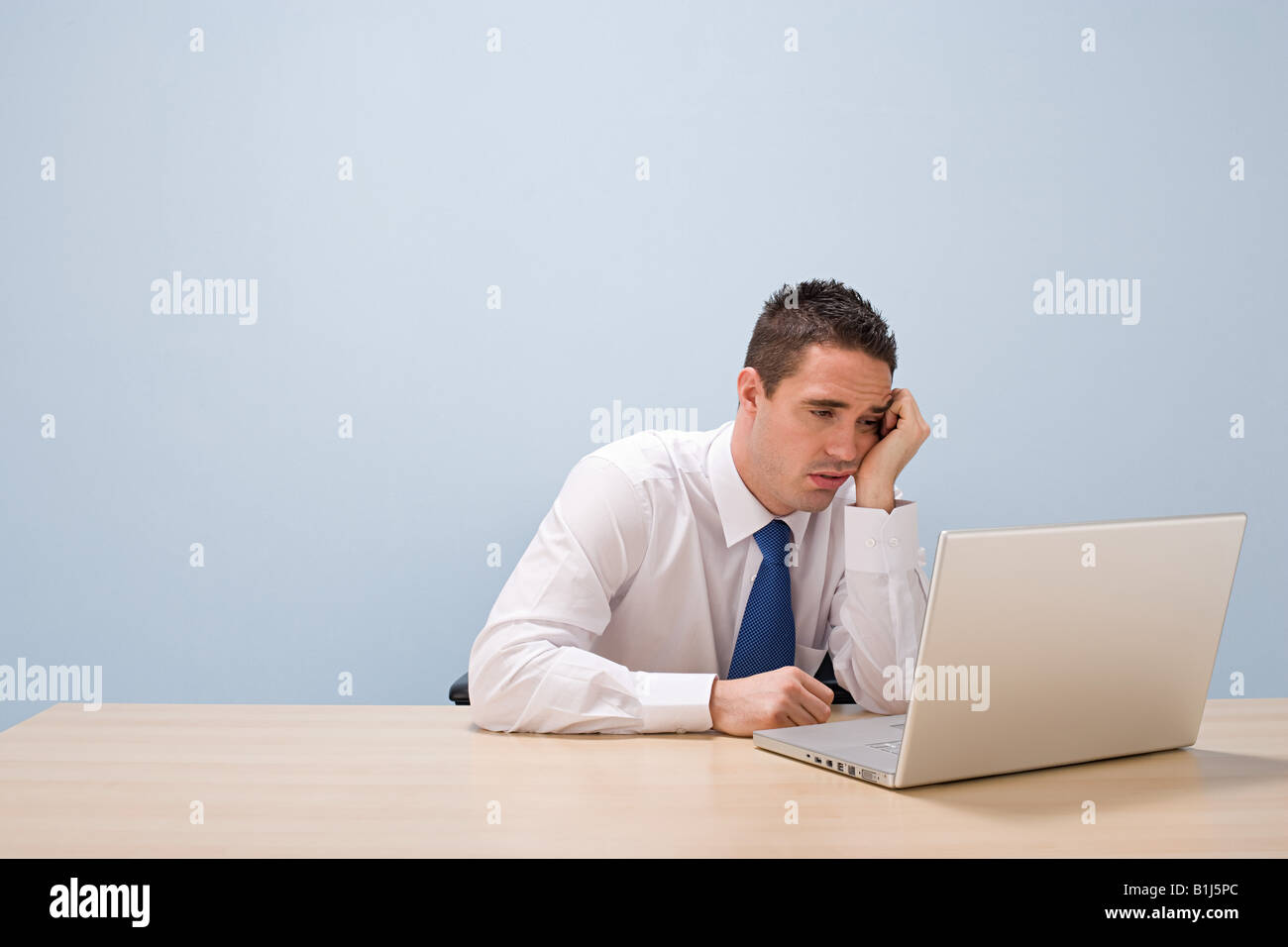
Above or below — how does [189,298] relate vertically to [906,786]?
above

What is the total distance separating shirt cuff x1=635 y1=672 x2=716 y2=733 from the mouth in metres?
0.44

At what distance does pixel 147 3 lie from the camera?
2.72 metres

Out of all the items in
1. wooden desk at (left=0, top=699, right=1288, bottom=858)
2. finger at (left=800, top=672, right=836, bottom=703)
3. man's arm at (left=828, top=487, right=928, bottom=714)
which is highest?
man's arm at (left=828, top=487, right=928, bottom=714)

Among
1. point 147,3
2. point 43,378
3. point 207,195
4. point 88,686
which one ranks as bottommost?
point 88,686

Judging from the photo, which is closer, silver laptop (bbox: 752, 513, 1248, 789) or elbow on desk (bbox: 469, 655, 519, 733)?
silver laptop (bbox: 752, 513, 1248, 789)

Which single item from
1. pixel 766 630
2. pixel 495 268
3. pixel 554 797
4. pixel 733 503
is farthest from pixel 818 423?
pixel 495 268

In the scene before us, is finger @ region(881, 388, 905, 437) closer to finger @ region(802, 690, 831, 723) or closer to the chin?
the chin

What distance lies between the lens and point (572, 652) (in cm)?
153

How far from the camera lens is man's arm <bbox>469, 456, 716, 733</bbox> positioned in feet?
4.88

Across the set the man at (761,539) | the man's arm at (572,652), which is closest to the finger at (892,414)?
the man at (761,539)

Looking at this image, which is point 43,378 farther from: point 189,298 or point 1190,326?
point 1190,326

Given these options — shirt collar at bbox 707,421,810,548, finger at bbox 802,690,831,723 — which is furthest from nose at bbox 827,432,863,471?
finger at bbox 802,690,831,723
